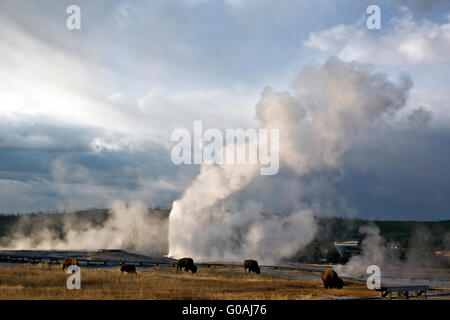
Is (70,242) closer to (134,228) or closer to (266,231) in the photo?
(134,228)

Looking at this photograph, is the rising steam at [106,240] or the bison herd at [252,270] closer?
the bison herd at [252,270]

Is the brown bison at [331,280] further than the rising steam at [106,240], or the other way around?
the rising steam at [106,240]

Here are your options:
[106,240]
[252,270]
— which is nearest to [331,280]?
[252,270]

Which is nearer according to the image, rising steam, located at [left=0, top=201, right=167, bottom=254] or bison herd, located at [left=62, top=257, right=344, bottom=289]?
bison herd, located at [left=62, top=257, right=344, bottom=289]

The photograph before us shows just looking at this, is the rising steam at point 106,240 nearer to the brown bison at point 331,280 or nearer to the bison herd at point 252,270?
the bison herd at point 252,270

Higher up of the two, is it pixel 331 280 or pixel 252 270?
pixel 331 280

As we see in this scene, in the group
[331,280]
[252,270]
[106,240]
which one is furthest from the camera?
[106,240]

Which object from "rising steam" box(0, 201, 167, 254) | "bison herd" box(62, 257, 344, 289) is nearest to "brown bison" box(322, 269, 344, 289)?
"bison herd" box(62, 257, 344, 289)

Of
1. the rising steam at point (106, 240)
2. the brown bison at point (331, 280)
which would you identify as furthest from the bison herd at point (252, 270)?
the rising steam at point (106, 240)

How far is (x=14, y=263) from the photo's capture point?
234ft

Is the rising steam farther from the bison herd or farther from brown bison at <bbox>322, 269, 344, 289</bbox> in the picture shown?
brown bison at <bbox>322, 269, 344, 289</bbox>

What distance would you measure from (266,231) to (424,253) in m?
49.8

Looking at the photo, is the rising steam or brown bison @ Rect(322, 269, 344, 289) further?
the rising steam

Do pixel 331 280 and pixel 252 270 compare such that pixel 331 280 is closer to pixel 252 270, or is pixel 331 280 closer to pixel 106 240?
pixel 252 270
